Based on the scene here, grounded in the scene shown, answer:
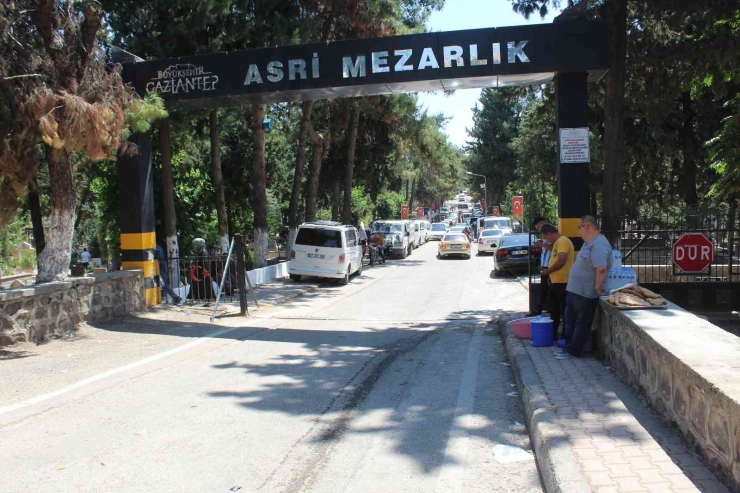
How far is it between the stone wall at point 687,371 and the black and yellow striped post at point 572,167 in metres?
4.16

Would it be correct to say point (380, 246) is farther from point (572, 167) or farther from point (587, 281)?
point (587, 281)

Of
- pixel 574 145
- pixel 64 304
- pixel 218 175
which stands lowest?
pixel 64 304

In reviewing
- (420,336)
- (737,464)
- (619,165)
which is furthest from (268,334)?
(737,464)

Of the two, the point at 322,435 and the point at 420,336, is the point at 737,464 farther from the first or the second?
the point at 420,336

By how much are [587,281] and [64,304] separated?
7.92 m

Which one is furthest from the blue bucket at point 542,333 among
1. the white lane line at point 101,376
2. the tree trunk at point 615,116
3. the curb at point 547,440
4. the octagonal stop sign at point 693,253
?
the white lane line at point 101,376

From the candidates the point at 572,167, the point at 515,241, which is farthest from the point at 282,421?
the point at 515,241

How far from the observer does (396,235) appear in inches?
1401

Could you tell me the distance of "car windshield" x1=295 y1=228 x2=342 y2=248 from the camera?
66.2 ft

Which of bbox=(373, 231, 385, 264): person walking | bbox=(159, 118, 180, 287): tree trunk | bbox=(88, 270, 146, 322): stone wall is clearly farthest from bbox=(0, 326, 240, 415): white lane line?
bbox=(373, 231, 385, 264): person walking

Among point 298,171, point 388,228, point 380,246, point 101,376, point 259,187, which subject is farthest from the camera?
point 388,228

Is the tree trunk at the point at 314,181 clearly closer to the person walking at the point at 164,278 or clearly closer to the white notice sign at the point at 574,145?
the person walking at the point at 164,278

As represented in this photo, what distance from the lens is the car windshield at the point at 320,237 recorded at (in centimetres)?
2019

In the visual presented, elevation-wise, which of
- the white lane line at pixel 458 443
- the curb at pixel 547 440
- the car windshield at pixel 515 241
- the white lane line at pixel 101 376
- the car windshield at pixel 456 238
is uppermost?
the car windshield at pixel 515 241
